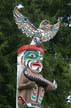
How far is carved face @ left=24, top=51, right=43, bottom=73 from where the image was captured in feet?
64.1

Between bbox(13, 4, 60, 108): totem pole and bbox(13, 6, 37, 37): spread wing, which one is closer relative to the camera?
bbox(13, 4, 60, 108): totem pole

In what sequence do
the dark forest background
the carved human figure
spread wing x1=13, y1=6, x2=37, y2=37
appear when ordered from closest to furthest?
the carved human figure < spread wing x1=13, y1=6, x2=37, y2=37 < the dark forest background

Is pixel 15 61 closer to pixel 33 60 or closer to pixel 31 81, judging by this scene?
pixel 33 60

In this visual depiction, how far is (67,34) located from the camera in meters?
32.9

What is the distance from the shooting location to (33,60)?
19.7m

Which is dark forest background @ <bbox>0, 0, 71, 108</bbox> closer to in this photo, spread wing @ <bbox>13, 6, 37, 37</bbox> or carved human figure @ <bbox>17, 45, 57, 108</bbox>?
spread wing @ <bbox>13, 6, 37, 37</bbox>

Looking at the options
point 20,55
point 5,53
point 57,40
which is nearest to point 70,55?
point 57,40

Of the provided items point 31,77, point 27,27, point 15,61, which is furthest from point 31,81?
point 15,61

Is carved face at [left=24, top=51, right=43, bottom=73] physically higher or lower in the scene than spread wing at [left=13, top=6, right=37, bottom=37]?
lower

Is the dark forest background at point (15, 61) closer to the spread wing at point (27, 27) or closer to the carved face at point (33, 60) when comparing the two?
the spread wing at point (27, 27)

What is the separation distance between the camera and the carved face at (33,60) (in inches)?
769

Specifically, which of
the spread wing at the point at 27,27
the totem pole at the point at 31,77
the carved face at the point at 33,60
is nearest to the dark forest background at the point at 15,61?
the spread wing at the point at 27,27

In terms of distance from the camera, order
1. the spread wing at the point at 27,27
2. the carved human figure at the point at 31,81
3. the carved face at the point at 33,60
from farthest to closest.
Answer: the spread wing at the point at 27,27 < the carved face at the point at 33,60 < the carved human figure at the point at 31,81

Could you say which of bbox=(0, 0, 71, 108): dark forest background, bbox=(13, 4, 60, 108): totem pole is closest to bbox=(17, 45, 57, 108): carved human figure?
bbox=(13, 4, 60, 108): totem pole
